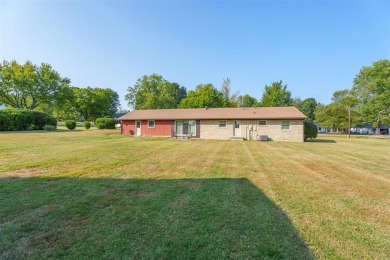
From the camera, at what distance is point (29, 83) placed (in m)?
36.6

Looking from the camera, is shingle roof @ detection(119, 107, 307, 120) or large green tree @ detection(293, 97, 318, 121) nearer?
shingle roof @ detection(119, 107, 307, 120)

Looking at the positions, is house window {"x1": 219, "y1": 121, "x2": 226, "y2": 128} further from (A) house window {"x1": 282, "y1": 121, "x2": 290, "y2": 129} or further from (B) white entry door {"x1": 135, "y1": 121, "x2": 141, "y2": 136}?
(B) white entry door {"x1": 135, "y1": 121, "x2": 141, "y2": 136}

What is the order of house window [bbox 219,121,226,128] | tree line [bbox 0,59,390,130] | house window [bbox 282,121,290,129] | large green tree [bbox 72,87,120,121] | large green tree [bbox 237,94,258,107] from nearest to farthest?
house window [bbox 282,121,290,129], house window [bbox 219,121,226,128], tree line [bbox 0,59,390,130], large green tree [bbox 72,87,120,121], large green tree [bbox 237,94,258,107]

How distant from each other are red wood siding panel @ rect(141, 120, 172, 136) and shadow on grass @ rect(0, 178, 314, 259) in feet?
62.5

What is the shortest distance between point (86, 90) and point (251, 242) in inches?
2384

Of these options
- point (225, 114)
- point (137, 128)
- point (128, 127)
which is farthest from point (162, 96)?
point (225, 114)

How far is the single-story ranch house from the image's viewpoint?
2027 cm

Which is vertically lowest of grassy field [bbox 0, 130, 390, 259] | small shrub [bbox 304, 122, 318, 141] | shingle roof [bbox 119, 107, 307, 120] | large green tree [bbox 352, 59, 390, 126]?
grassy field [bbox 0, 130, 390, 259]

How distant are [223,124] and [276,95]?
26.8 metres

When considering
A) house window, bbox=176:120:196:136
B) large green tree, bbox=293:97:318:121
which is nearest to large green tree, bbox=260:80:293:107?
house window, bbox=176:120:196:136

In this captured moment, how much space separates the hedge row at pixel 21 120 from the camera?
24469 mm

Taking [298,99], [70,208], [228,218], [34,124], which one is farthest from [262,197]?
[298,99]

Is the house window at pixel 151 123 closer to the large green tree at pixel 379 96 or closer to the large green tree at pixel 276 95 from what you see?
the large green tree at pixel 276 95

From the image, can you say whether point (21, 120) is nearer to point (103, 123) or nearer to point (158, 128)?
point (103, 123)
